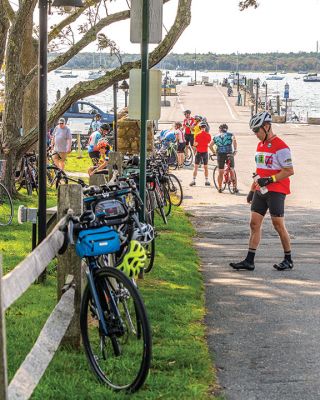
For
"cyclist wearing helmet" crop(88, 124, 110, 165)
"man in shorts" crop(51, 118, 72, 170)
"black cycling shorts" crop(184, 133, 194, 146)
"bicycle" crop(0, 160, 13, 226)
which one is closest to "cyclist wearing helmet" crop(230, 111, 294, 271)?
"bicycle" crop(0, 160, 13, 226)

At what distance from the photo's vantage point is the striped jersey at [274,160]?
10602mm

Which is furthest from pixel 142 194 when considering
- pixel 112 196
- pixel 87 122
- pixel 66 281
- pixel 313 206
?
pixel 87 122

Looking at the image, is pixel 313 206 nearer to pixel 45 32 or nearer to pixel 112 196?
pixel 45 32

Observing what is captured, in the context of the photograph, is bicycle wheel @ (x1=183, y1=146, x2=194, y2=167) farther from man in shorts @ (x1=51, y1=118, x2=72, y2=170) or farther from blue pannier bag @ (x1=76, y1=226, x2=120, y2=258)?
blue pannier bag @ (x1=76, y1=226, x2=120, y2=258)

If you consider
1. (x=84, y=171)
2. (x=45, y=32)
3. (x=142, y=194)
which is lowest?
(x=84, y=171)

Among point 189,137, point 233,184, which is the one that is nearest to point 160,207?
point 233,184

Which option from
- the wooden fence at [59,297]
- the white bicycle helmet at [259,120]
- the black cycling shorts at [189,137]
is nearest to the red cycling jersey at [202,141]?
the black cycling shorts at [189,137]

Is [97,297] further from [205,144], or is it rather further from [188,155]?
[188,155]

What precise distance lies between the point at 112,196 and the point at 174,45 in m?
10.8

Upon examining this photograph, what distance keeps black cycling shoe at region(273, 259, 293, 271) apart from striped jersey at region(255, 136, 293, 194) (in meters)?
0.88

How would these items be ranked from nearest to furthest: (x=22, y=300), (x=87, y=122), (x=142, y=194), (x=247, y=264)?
(x=22, y=300) → (x=142, y=194) → (x=247, y=264) → (x=87, y=122)

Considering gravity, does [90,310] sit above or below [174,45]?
below

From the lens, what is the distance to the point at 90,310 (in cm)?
612

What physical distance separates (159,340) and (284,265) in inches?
163
